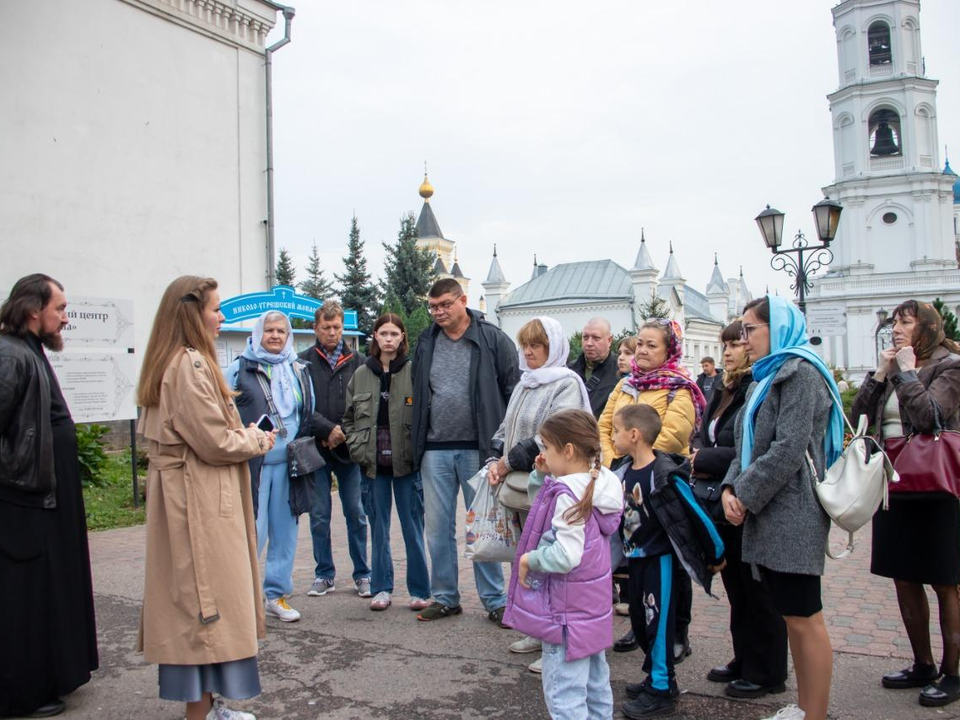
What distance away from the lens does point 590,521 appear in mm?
3584

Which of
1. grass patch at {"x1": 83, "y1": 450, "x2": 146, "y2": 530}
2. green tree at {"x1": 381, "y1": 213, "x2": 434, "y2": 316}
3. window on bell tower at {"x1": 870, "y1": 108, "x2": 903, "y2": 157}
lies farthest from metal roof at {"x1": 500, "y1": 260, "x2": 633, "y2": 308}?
grass patch at {"x1": 83, "y1": 450, "x2": 146, "y2": 530}

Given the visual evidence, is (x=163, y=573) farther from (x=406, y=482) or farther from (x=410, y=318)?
(x=410, y=318)

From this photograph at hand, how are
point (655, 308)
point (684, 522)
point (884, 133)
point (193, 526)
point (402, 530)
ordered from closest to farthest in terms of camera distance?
1. point (193, 526)
2. point (684, 522)
3. point (402, 530)
4. point (655, 308)
5. point (884, 133)

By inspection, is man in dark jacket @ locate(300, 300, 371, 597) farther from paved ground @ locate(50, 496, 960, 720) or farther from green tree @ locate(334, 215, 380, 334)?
green tree @ locate(334, 215, 380, 334)

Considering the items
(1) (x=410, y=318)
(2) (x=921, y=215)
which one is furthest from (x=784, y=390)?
(2) (x=921, y=215)

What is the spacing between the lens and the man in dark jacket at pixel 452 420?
562 centimetres

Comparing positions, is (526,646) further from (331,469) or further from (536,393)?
(331,469)

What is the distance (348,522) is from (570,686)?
3.31 m

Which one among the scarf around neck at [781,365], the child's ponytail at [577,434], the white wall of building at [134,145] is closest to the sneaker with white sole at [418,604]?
the child's ponytail at [577,434]

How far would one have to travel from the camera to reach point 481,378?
220 inches

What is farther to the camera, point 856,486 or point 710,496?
point 710,496

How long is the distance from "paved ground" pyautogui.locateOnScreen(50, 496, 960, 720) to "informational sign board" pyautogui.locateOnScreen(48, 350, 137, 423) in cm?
397

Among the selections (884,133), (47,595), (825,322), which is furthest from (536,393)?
(884,133)

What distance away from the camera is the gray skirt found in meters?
3.58
